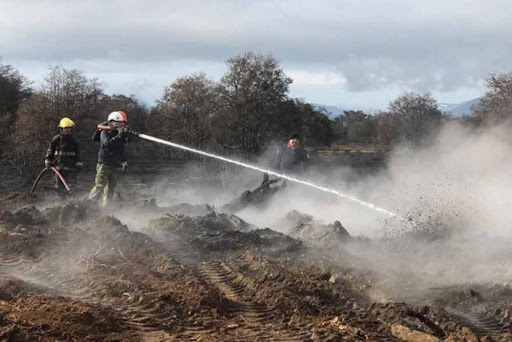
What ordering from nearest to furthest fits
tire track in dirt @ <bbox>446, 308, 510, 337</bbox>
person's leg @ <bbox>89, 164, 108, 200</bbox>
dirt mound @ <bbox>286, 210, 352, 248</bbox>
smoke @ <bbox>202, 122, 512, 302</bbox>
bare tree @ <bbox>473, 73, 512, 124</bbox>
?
tire track in dirt @ <bbox>446, 308, 510, 337</bbox>
smoke @ <bbox>202, 122, 512, 302</bbox>
dirt mound @ <bbox>286, 210, 352, 248</bbox>
person's leg @ <bbox>89, 164, 108, 200</bbox>
bare tree @ <bbox>473, 73, 512, 124</bbox>

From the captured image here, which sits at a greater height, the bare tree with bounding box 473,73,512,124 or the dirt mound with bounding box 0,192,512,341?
the bare tree with bounding box 473,73,512,124

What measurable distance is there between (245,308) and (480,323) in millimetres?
2243

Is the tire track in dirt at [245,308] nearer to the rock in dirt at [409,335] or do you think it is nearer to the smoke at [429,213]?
the rock in dirt at [409,335]

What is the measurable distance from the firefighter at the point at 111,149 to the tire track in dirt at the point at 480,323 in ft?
24.6

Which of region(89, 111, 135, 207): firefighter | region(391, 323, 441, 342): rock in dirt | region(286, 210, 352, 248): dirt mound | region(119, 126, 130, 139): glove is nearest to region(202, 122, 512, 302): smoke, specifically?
region(286, 210, 352, 248): dirt mound

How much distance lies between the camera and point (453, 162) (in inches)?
635

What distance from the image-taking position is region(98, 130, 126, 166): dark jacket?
1177cm

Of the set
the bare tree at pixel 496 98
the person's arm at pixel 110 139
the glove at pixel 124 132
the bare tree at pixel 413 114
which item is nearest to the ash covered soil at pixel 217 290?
the person's arm at pixel 110 139

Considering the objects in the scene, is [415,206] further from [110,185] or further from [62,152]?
[62,152]

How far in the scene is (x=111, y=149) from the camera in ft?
38.8

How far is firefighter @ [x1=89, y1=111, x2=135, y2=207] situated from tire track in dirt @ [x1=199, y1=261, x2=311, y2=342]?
4.37 m

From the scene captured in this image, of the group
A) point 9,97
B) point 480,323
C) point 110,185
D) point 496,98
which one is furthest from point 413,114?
point 480,323

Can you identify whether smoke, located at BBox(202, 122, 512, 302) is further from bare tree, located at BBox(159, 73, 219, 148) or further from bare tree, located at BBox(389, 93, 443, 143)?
bare tree, located at BBox(389, 93, 443, 143)

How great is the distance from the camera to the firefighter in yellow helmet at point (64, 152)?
1238cm
